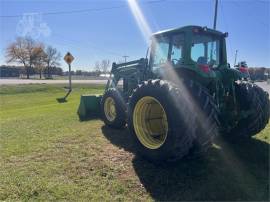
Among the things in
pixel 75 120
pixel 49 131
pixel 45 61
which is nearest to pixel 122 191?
pixel 49 131

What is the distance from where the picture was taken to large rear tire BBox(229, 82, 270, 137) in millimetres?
4945

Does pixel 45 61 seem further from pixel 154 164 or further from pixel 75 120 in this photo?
pixel 154 164

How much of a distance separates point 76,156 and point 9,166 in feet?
3.64

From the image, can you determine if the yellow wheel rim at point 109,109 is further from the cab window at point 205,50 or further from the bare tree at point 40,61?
the bare tree at point 40,61

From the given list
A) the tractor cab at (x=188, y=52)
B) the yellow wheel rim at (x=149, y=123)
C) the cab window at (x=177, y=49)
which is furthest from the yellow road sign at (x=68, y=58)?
the yellow wheel rim at (x=149, y=123)

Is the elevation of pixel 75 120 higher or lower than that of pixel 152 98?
lower

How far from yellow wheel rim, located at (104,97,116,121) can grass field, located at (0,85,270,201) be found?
3.79 feet

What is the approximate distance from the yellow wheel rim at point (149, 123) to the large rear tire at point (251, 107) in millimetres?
1653

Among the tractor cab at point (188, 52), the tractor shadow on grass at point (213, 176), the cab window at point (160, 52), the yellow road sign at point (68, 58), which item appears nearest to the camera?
the tractor shadow on grass at point (213, 176)

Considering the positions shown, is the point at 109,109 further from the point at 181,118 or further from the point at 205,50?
the point at 181,118

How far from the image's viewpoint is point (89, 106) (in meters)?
8.19

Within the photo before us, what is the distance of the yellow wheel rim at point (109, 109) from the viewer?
7.01m

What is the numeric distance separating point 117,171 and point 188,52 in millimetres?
2469

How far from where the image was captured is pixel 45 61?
2361 inches
